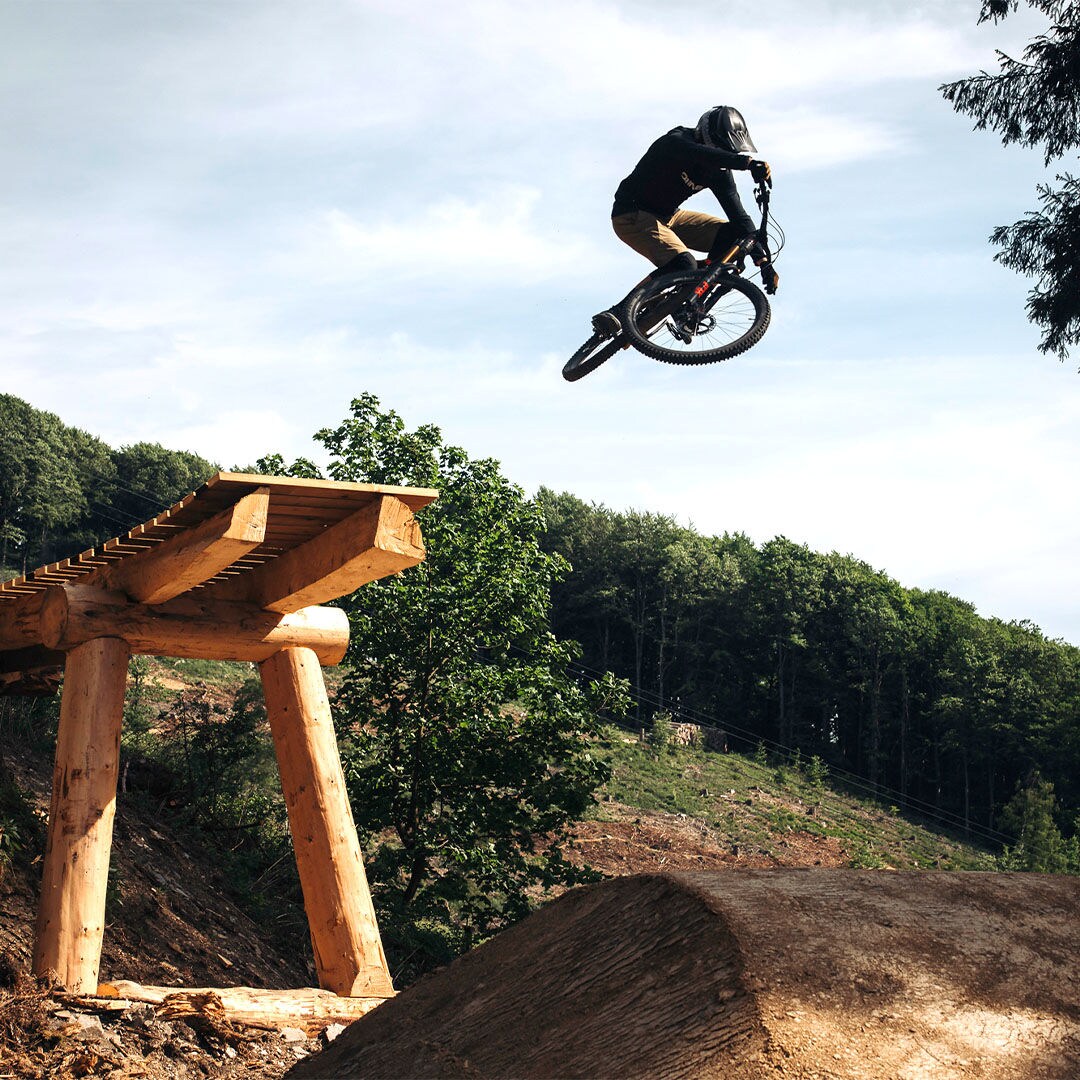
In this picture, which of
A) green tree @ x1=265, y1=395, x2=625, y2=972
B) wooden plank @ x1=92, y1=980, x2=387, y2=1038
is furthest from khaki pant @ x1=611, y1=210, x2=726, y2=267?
green tree @ x1=265, y1=395, x2=625, y2=972

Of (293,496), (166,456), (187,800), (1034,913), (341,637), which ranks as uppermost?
(166,456)

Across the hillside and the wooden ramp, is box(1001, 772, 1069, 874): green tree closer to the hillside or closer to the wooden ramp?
the hillside

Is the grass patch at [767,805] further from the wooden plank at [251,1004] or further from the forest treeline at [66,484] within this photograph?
the forest treeline at [66,484]

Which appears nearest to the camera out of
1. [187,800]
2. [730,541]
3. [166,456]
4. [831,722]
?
[187,800]

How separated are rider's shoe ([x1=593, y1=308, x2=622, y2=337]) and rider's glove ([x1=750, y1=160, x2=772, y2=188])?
1408 millimetres

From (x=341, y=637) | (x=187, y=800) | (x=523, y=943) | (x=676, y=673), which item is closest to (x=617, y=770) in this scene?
(x=676, y=673)

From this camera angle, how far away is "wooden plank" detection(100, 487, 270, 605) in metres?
5.95

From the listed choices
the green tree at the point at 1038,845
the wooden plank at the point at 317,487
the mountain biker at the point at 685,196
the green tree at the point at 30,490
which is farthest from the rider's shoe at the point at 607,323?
the green tree at the point at 30,490

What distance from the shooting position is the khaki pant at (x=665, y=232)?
8.85 m

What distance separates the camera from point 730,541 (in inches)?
3029

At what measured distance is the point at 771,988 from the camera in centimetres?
368

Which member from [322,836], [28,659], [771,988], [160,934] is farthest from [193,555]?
[160,934]

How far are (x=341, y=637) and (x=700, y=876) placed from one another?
394 centimetres

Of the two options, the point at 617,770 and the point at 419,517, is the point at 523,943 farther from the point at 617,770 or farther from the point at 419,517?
the point at 617,770
